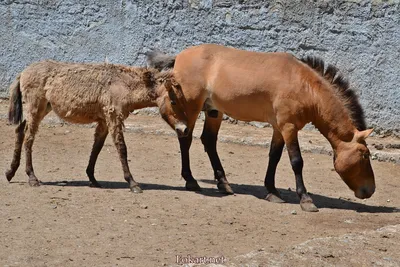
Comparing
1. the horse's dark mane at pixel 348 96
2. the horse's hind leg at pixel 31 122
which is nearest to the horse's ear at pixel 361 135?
the horse's dark mane at pixel 348 96

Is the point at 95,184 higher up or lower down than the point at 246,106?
lower down

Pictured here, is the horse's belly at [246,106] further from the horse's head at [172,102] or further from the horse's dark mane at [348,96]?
the horse's dark mane at [348,96]

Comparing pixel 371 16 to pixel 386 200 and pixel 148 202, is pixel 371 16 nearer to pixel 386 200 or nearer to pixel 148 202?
pixel 386 200

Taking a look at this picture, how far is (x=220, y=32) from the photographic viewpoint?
1141 centimetres

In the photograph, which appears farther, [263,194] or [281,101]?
[263,194]

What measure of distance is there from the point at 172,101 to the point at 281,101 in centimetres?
116

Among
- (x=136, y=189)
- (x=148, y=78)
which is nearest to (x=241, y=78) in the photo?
Answer: (x=148, y=78)

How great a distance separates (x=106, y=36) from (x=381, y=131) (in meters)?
4.32

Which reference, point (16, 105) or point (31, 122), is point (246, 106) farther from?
point (16, 105)

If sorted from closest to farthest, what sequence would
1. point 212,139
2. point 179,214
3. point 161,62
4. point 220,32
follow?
point 179,214 < point 212,139 < point 161,62 < point 220,32

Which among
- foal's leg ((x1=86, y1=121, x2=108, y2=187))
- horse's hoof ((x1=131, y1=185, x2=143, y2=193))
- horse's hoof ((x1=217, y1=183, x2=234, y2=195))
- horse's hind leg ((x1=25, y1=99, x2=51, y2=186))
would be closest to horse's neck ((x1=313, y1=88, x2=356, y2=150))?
horse's hoof ((x1=217, y1=183, x2=234, y2=195))

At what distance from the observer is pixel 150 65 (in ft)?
29.0

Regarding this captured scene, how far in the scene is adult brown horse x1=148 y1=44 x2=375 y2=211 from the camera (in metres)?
7.86

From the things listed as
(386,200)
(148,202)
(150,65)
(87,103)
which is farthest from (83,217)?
(386,200)
